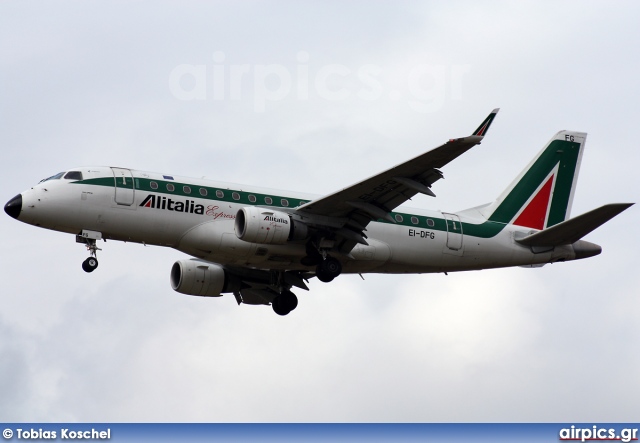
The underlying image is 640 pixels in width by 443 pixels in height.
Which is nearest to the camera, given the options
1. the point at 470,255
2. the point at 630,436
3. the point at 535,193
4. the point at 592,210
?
the point at 630,436

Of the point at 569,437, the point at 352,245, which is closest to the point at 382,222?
the point at 352,245

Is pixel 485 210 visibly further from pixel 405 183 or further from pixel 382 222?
pixel 405 183

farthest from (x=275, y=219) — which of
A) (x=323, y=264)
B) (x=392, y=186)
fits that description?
(x=392, y=186)

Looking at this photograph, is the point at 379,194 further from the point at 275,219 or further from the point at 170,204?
the point at 170,204

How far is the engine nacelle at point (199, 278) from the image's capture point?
4525 centimetres

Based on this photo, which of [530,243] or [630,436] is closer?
[630,436]

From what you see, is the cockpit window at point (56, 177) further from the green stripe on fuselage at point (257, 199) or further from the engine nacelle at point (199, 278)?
the engine nacelle at point (199, 278)

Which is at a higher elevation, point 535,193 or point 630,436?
point 535,193

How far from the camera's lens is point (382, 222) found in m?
43.4

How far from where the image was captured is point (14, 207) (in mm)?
39469

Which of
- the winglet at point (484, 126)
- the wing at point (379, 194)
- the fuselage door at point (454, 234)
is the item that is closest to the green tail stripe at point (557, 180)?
the fuselage door at point (454, 234)

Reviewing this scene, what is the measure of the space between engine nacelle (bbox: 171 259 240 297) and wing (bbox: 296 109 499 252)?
597cm

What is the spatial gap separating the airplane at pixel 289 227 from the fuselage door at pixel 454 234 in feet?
0.12

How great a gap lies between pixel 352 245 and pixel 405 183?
4.10 m
